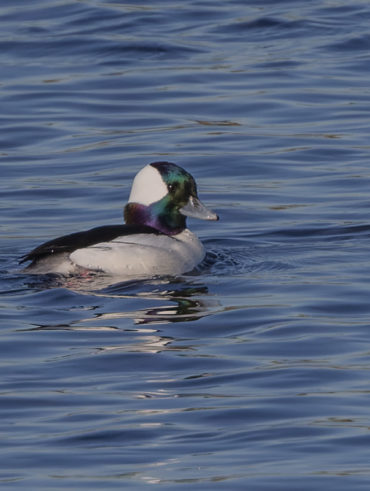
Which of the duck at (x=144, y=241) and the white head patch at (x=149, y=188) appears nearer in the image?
the duck at (x=144, y=241)

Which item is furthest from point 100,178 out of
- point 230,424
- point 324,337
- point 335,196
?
point 230,424

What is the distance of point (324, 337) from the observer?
8953 mm

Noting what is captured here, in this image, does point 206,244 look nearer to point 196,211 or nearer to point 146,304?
point 196,211

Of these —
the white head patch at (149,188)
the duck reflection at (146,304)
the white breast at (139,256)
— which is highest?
the white head patch at (149,188)

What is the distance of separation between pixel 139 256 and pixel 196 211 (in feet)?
3.07

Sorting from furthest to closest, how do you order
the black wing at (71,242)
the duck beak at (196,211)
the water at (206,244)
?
→ the duck beak at (196,211), the black wing at (71,242), the water at (206,244)

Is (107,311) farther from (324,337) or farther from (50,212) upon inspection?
(50,212)

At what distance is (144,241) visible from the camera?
434 inches

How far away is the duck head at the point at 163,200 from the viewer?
1160 centimetres

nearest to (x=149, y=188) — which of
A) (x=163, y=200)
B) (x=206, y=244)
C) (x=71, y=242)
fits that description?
(x=163, y=200)

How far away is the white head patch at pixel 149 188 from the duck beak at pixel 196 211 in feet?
0.67

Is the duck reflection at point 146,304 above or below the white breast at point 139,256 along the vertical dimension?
below

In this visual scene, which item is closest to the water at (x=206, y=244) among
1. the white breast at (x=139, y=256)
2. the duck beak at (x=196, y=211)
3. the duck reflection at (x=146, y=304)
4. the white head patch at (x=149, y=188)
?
the duck reflection at (x=146, y=304)

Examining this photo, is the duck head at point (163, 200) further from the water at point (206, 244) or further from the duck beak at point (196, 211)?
the water at point (206, 244)
